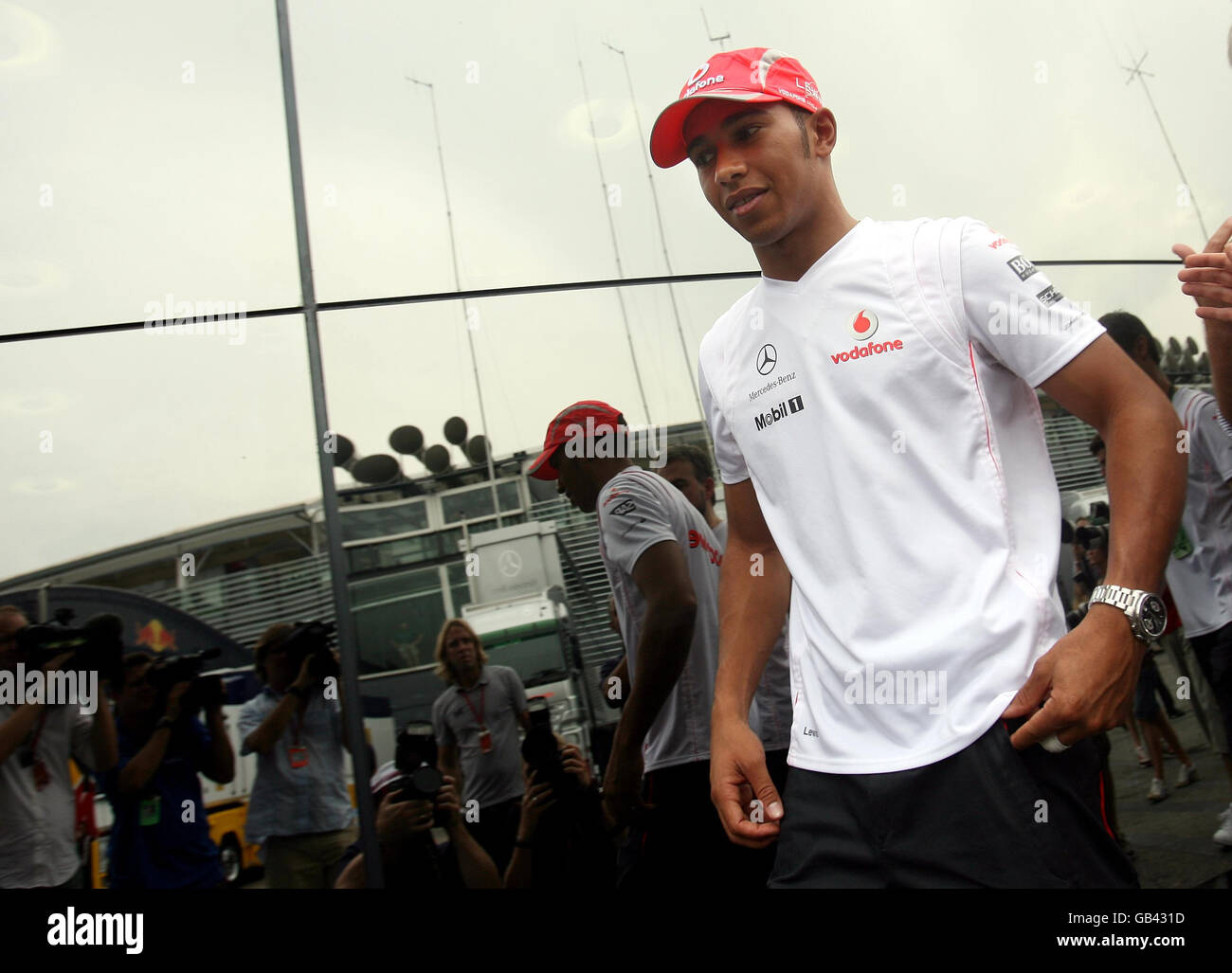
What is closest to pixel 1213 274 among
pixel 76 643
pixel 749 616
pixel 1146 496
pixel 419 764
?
pixel 1146 496

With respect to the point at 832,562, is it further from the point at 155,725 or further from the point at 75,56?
the point at 75,56

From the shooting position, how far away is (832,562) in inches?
46.3

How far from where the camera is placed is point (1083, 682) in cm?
95

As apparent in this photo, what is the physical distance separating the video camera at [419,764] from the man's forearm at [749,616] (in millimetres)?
451

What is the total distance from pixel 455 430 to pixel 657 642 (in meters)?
0.48

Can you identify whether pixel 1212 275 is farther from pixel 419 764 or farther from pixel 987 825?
pixel 419 764

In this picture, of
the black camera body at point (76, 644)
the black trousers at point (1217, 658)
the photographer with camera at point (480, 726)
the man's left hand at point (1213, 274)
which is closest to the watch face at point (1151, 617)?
the man's left hand at point (1213, 274)

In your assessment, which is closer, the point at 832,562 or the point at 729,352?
the point at 832,562

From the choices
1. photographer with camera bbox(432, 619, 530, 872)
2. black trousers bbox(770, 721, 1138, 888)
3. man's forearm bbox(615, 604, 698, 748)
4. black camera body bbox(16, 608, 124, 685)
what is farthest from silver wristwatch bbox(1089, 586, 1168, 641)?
black camera body bbox(16, 608, 124, 685)

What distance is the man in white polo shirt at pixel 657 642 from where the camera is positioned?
1.54 metres

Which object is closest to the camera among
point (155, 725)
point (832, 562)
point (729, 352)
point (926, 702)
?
point (926, 702)

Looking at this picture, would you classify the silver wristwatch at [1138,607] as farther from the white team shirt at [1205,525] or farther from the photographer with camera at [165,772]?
the photographer with camera at [165,772]
